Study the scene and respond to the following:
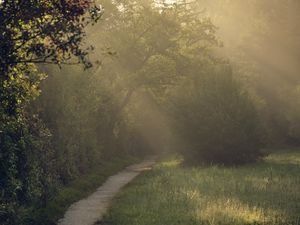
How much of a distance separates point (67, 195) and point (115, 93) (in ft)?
86.2

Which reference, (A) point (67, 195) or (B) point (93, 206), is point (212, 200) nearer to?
(B) point (93, 206)

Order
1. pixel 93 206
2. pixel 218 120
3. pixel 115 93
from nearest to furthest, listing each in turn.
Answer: pixel 93 206 < pixel 218 120 < pixel 115 93

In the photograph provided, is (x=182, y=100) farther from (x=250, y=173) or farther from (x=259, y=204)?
(x=259, y=204)

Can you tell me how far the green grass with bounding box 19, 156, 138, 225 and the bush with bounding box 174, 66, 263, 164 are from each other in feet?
23.2

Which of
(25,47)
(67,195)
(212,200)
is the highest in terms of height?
(25,47)

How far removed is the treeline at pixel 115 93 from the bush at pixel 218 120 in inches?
3.4

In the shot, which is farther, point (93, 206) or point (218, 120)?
point (218, 120)

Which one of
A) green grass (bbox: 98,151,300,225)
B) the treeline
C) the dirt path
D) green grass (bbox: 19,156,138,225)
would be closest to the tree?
the treeline

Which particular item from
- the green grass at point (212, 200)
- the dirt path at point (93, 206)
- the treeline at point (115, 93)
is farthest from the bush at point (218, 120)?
the dirt path at point (93, 206)

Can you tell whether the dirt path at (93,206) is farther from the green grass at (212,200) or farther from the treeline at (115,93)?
the treeline at (115,93)

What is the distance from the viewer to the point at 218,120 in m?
40.3

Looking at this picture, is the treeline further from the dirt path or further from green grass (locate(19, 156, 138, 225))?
the dirt path

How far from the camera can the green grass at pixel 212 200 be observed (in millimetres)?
17808

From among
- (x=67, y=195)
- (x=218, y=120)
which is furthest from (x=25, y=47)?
(x=218, y=120)
